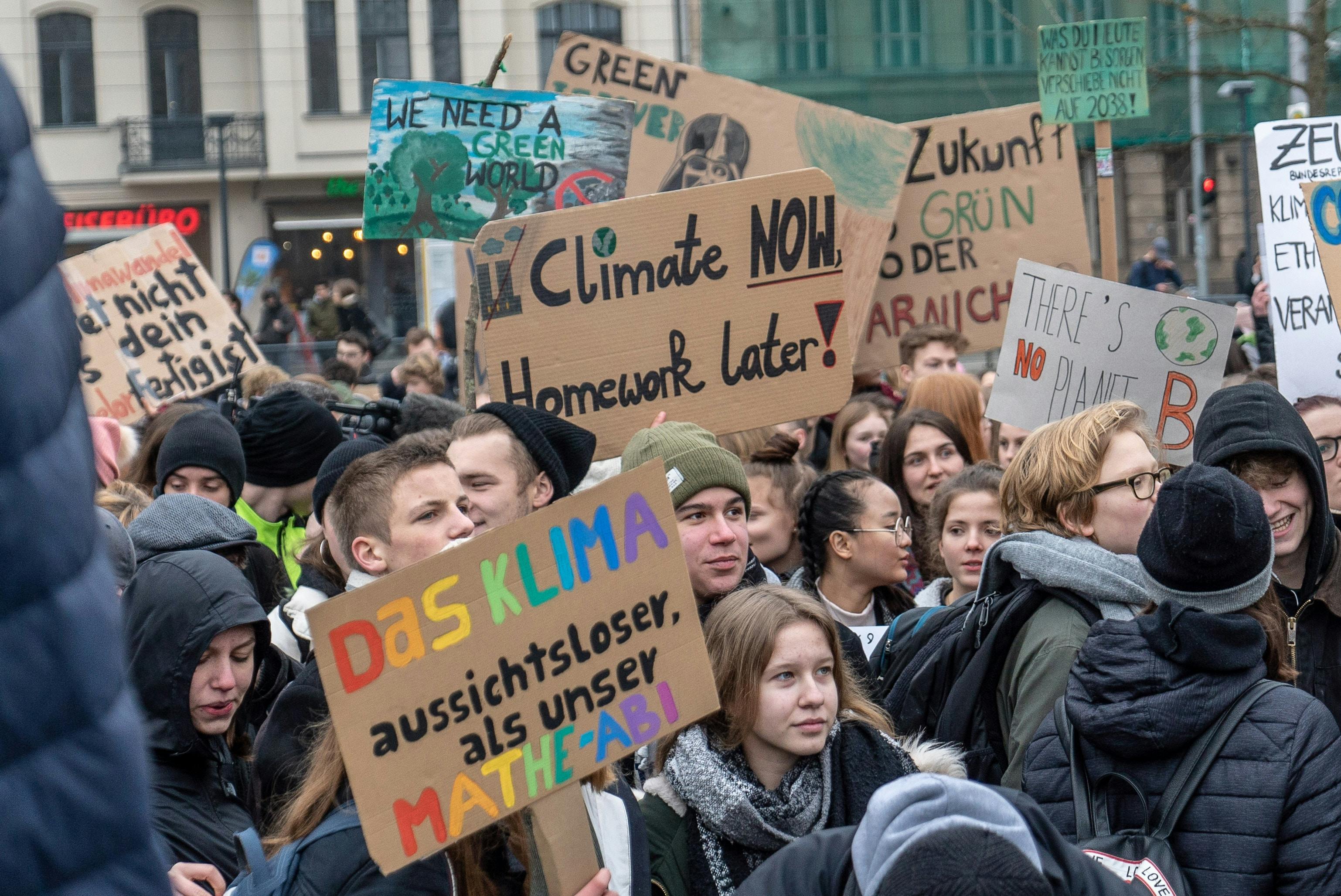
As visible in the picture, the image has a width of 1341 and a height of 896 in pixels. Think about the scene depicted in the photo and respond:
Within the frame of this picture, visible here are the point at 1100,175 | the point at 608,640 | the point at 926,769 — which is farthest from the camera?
the point at 1100,175

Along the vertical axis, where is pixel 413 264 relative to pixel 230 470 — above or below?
above

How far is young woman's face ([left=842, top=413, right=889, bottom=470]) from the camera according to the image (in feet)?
20.5

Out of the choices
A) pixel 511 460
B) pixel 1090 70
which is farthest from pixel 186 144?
pixel 511 460

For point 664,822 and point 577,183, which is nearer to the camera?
point 664,822

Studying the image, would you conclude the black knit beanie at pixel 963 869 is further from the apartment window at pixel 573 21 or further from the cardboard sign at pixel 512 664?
the apartment window at pixel 573 21

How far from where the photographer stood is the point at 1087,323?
211 inches

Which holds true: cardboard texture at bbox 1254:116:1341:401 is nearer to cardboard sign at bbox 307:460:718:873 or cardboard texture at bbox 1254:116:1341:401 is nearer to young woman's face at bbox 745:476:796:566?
young woman's face at bbox 745:476:796:566

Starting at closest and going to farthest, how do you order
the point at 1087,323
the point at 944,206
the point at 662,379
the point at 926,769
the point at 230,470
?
the point at 926,769 < the point at 662,379 < the point at 230,470 < the point at 1087,323 < the point at 944,206

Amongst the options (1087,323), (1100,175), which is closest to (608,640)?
(1087,323)

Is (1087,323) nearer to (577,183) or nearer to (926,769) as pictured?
(577,183)

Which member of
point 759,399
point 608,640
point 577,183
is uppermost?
point 577,183

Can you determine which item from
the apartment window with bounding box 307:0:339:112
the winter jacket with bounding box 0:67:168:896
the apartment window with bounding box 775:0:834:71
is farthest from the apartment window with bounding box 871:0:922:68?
the winter jacket with bounding box 0:67:168:896

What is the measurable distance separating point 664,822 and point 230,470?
272cm

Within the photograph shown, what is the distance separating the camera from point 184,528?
12.1ft
